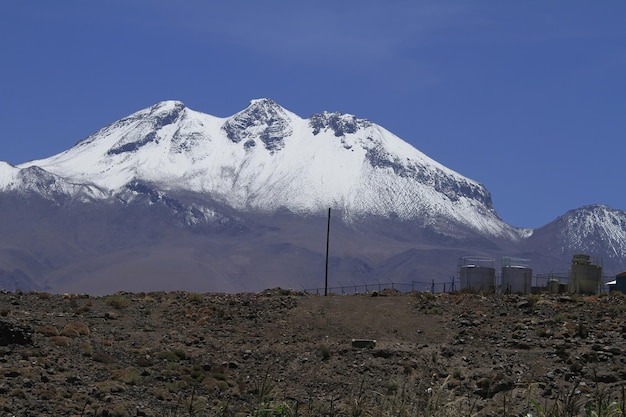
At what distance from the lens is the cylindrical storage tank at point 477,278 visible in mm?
69688

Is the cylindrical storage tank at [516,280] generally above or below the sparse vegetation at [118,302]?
above

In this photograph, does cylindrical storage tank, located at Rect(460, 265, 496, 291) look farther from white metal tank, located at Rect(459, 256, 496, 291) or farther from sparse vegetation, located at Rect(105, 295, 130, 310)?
sparse vegetation, located at Rect(105, 295, 130, 310)

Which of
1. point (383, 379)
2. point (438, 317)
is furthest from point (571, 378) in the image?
point (438, 317)

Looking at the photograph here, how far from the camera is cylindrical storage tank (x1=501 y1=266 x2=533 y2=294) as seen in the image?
69.1 meters

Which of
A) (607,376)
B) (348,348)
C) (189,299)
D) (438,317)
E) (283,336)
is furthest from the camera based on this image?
(189,299)

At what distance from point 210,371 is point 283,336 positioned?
6.57 meters

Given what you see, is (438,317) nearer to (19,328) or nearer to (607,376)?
(607,376)

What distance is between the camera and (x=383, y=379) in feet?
133

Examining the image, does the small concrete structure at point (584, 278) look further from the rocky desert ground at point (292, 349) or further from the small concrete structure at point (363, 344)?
the small concrete structure at point (363, 344)

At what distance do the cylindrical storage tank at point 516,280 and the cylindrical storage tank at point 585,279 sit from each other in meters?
2.52

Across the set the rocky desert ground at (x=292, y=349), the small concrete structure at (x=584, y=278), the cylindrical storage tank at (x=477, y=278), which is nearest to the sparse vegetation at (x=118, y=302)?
the rocky desert ground at (x=292, y=349)

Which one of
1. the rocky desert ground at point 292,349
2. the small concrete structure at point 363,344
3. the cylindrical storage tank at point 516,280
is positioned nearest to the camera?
the rocky desert ground at point 292,349

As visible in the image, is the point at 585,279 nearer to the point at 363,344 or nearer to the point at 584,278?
the point at 584,278

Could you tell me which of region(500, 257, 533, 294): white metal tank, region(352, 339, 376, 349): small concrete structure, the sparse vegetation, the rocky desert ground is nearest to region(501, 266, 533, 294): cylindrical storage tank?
region(500, 257, 533, 294): white metal tank
